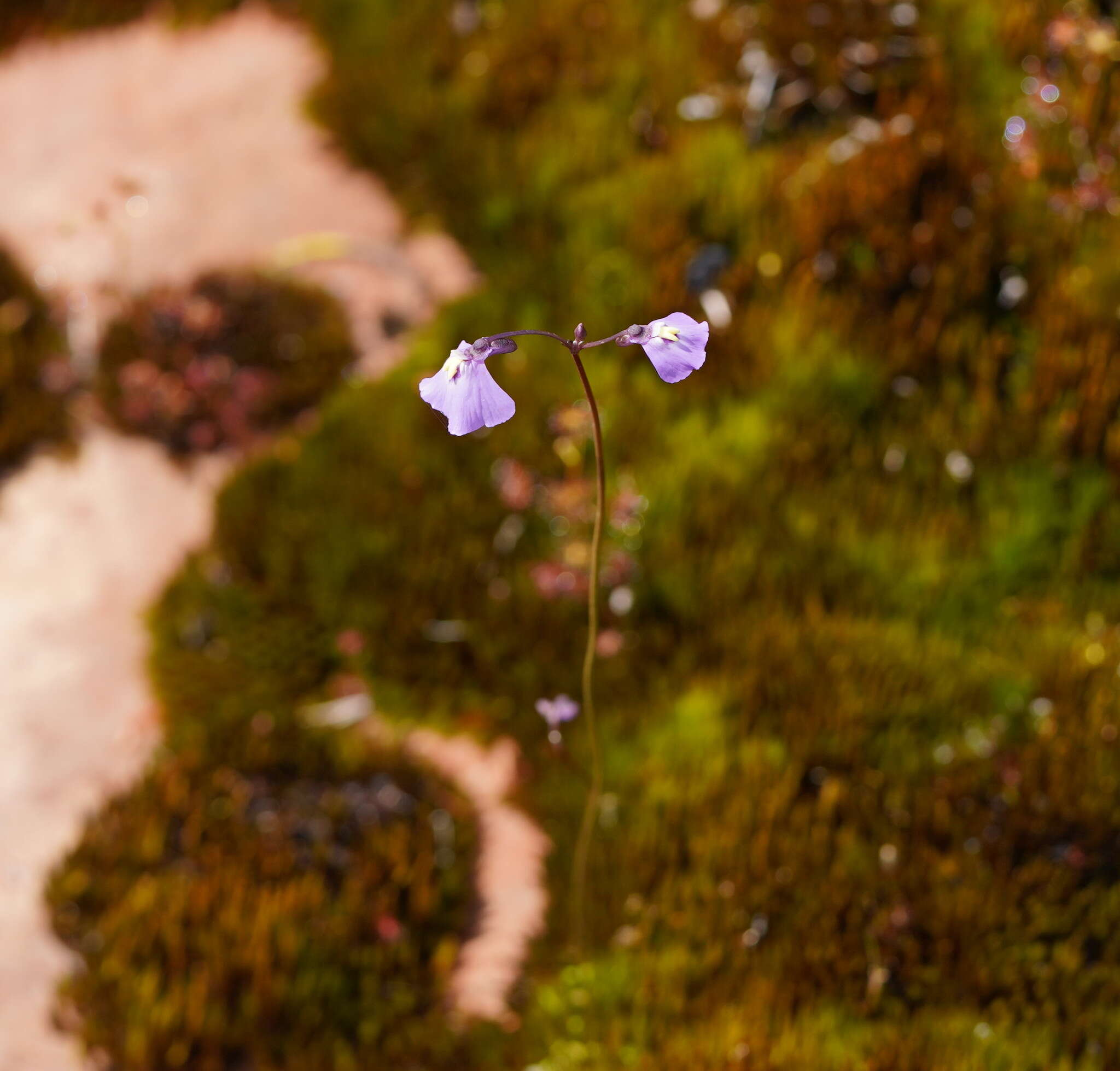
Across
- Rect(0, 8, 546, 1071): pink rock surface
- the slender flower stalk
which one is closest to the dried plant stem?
the slender flower stalk

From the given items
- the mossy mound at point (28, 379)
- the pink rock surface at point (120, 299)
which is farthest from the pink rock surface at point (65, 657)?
the mossy mound at point (28, 379)

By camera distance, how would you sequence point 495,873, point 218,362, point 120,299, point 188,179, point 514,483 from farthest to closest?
point 188,179, point 120,299, point 218,362, point 514,483, point 495,873

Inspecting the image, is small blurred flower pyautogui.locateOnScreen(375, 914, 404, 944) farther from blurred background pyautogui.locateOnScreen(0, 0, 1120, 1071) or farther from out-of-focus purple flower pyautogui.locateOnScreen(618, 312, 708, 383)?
out-of-focus purple flower pyautogui.locateOnScreen(618, 312, 708, 383)

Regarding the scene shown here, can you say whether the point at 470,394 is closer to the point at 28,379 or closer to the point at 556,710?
the point at 556,710

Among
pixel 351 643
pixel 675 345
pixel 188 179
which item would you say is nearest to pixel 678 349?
pixel 675 345

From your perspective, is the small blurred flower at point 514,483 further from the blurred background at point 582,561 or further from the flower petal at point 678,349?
the flower petal at point 678,349
